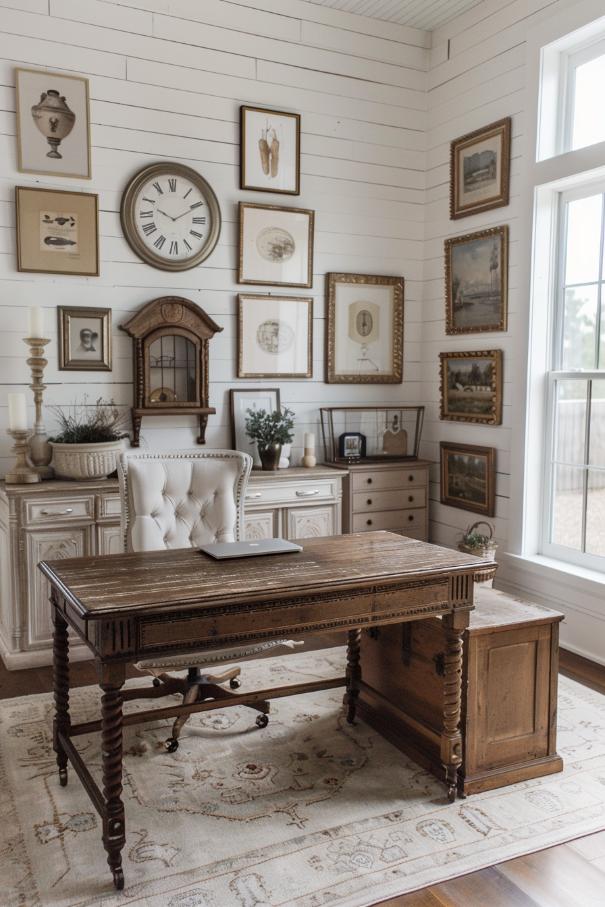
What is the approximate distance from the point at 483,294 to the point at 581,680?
7.63 feet

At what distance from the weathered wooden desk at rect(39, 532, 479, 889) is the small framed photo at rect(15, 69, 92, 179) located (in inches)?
99.7

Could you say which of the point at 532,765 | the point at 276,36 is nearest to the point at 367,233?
the point at 276,36

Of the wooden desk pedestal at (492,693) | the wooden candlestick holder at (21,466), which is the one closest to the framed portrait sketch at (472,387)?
the wooden desk pedestal at (492,693)

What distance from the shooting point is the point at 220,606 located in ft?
7.76

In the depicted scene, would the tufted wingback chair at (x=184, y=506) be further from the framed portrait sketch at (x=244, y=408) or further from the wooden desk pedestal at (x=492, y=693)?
the framed portrait sketch at (x=244, y=408)

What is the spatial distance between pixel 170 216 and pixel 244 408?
4.04ft

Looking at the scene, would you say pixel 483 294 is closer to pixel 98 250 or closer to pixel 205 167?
pixel 205 167

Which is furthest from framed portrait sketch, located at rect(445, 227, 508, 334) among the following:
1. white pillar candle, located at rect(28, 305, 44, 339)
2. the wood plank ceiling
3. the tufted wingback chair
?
white pillar candle, located at rect(28, 305, 44, 339)

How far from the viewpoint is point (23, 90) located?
13.9 ft

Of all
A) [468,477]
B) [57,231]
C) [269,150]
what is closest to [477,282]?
[468,477]

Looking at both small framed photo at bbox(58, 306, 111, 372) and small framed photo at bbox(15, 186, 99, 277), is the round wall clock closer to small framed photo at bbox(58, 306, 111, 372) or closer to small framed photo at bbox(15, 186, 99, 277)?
small framed photo at bbox(15, 186, 99, 277)

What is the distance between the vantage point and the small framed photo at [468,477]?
4.84 meters

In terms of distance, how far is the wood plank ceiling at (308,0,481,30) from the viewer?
194 inches

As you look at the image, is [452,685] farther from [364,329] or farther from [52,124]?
[52,124]
